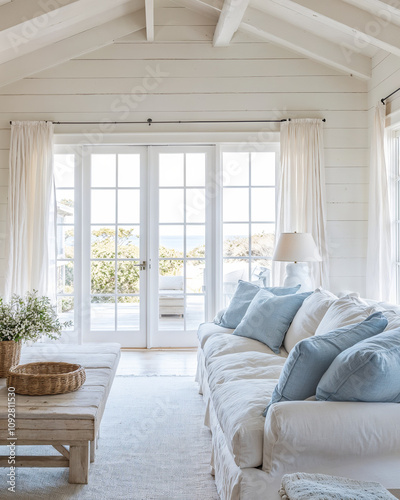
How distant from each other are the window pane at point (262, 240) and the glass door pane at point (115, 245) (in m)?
1.15

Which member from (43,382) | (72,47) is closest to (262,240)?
(72,47)

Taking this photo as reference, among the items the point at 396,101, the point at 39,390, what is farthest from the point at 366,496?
the point at 396,101

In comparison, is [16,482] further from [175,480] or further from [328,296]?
[328,296]

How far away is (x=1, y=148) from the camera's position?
5.02m

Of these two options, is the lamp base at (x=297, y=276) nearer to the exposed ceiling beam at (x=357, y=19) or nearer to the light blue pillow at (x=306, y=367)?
the exposed ceiling beam at (x=357, y=19)

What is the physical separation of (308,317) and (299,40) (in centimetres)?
298

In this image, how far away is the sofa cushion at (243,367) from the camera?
2613 millimetres

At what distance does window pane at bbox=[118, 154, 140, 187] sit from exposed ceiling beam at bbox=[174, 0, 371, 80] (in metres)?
1.60

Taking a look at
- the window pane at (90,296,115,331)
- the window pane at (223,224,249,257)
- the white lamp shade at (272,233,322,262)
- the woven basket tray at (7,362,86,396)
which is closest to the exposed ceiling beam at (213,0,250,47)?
the window pane at (223,224,249,257)

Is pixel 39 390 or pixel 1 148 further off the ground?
pixel 1 148

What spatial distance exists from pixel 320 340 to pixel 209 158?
11.5ft

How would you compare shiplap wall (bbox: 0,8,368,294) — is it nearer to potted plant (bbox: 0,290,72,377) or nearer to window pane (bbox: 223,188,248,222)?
window pane (bbox: 223,188,248,222)

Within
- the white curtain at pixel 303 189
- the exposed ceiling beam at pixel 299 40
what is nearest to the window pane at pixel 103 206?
the white curtain at pixel 303 189

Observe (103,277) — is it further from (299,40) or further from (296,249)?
(299,40)
